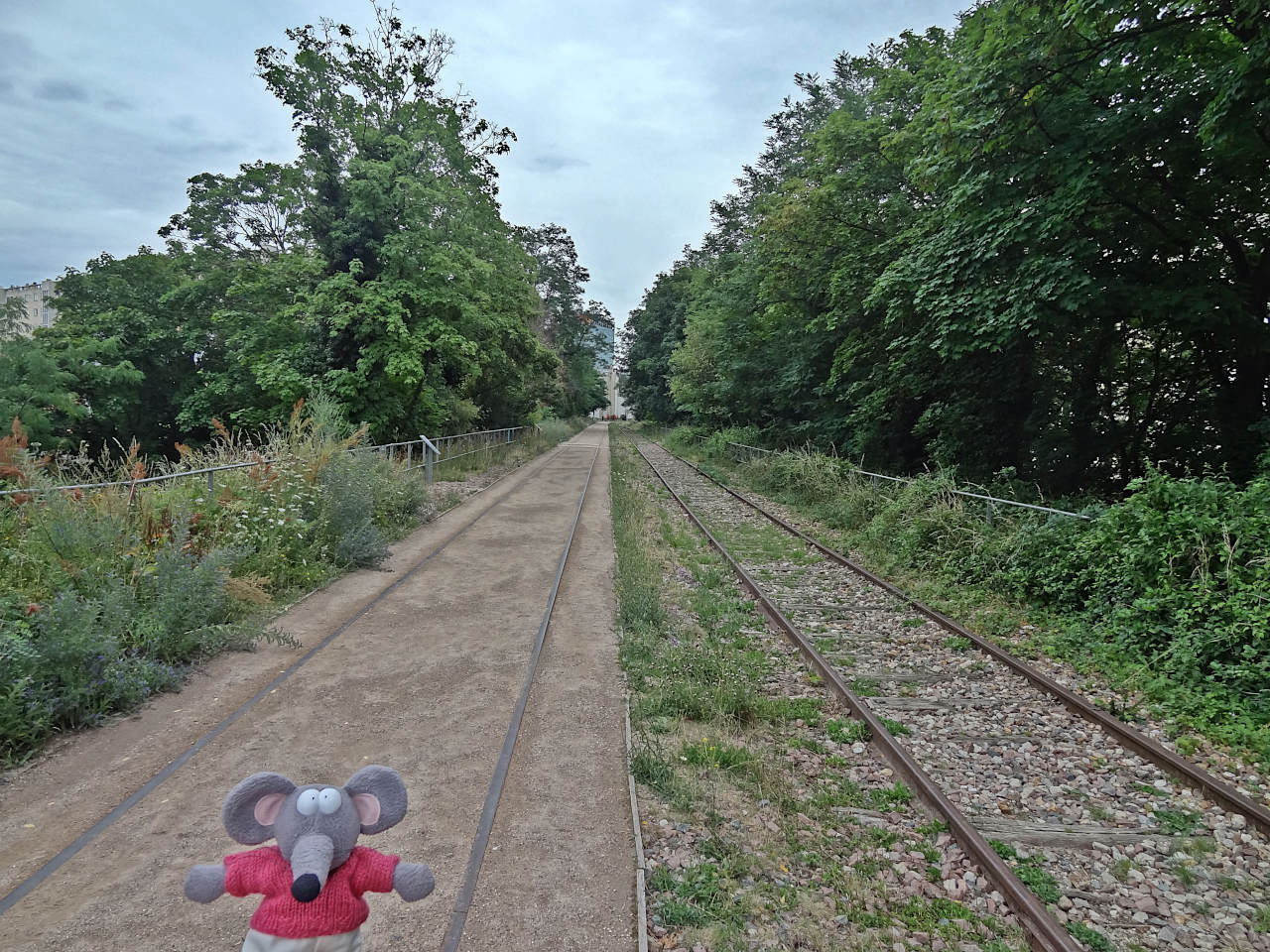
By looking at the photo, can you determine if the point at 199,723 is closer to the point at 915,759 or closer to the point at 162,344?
the point at 915,759

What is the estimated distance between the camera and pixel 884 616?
26.6ft

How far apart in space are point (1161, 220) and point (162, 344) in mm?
29686

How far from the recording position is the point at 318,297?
645 inches

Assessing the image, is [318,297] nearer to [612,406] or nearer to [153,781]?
[153,781]

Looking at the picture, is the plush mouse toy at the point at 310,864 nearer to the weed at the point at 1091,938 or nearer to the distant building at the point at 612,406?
the weed at the point at 1091,938

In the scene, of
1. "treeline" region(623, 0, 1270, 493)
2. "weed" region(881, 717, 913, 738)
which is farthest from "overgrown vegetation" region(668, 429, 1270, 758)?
"weed" region(881, 717, 913, 738)

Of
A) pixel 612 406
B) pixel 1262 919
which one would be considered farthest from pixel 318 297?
pixel 612 406

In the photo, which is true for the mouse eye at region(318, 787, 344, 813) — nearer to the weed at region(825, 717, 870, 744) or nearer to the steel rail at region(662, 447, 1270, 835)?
the weed at region(825, 717, 870, 744)

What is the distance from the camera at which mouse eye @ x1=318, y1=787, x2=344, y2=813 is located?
1774 millimetres

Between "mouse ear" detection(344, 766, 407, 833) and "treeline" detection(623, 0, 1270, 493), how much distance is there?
845 cm

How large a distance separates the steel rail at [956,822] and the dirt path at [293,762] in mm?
1941

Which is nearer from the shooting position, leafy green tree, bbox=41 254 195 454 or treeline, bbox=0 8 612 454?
treeline, bbox=0 8 612 454

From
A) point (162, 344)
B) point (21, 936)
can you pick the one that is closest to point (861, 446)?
point (21, 936)

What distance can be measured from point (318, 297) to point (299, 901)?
1717 centimetres
